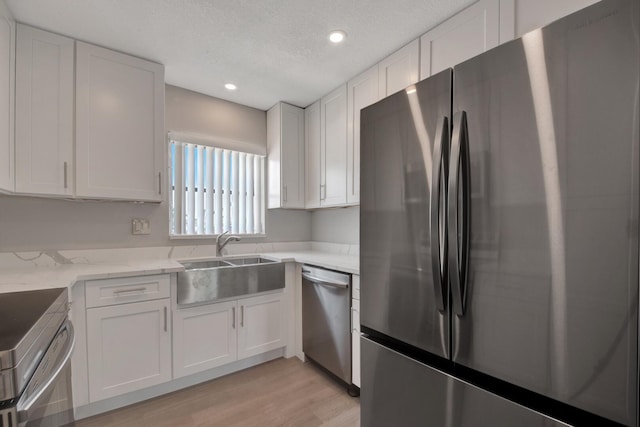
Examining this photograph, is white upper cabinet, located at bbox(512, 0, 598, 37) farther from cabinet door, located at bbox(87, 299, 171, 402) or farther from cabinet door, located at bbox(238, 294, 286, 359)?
cabinet door, located at bbox(87, 299, 171, 402)

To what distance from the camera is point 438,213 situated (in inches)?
40.4

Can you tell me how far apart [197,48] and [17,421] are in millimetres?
2117

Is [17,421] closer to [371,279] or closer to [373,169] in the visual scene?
[371,279]

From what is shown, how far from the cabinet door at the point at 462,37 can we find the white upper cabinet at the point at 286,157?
4.74ft

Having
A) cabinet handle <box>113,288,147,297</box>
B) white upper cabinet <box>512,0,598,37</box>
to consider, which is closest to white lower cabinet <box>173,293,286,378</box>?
cabinet handle <box>113,288,147,297</box>

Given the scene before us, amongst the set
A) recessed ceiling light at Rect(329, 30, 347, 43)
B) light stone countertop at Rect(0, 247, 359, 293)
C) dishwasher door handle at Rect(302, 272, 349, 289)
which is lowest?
dishwasher door handle at Rect(302, 272, 349, 289)

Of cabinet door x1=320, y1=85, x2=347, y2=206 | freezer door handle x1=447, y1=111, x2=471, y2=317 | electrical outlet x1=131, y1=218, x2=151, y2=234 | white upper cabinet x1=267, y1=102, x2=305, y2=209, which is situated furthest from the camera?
white upper cabinet x1=267, y1=102, x2=305, y2=209

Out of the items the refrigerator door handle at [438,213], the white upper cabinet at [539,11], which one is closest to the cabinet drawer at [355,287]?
the refrigerator door handle at [438,213]

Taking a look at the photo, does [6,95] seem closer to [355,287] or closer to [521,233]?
[355,287]

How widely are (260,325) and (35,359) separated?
170cm

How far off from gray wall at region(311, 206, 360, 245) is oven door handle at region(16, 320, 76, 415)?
6.87ft

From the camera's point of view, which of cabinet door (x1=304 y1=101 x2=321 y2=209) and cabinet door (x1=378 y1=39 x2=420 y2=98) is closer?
cabinet door (x1=378 y1=39 x2=420 y2=98)

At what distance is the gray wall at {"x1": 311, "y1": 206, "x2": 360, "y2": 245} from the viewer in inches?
110

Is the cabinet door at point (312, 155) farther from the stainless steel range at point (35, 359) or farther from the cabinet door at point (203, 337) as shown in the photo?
the stainless steel range at point (35, 359)
